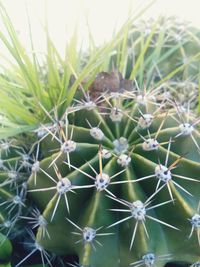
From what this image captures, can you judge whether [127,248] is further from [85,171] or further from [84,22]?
[84,22]

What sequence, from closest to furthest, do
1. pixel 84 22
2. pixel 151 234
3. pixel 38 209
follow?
pixel 151 234 → pixel 38 209 → pixel 84 22

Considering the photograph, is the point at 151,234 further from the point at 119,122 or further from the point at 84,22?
the point at 84,22

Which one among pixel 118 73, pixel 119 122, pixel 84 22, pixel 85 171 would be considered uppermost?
pixel 84 22

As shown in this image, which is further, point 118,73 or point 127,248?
point 118,73

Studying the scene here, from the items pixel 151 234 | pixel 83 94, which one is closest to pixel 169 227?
pixel 151 234

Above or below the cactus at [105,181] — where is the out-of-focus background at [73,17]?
above

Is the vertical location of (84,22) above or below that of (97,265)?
above

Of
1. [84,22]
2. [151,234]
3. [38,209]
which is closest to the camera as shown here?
[151,234]

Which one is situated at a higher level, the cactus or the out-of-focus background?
the out-of-focus background
